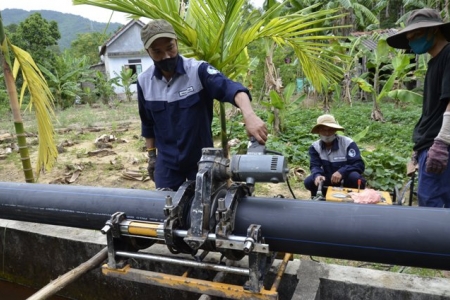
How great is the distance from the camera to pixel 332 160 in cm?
354

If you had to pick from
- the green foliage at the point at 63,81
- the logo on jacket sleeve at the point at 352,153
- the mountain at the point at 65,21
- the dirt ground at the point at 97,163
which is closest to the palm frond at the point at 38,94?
the dirt ground at the point at 97,163

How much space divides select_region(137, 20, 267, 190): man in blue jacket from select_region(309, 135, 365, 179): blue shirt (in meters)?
1.41

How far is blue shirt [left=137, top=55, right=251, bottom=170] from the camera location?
2406mm

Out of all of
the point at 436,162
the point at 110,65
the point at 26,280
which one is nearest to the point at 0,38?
the point at 26,280

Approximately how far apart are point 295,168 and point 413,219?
4118 mm

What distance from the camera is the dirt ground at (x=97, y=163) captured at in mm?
5406

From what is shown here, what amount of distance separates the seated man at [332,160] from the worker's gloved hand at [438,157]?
96cm

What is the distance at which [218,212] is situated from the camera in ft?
4.80

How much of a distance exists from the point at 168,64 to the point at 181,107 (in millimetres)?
294

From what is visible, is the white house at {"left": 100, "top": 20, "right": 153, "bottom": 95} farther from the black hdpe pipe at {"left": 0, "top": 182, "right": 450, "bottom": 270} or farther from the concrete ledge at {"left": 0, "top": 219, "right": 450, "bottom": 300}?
the black hdpe pipe at {"left": 0, "top": 182, "right": 450, "bottom": 270}

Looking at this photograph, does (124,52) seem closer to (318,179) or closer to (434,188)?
(318,179)

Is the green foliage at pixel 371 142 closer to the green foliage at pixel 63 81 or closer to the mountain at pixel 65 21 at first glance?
the green foliage at pixel 63 81

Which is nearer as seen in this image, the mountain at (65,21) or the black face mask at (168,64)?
the black face mask at (168,64)

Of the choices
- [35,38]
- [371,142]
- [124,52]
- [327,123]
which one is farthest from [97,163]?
[124,52]
